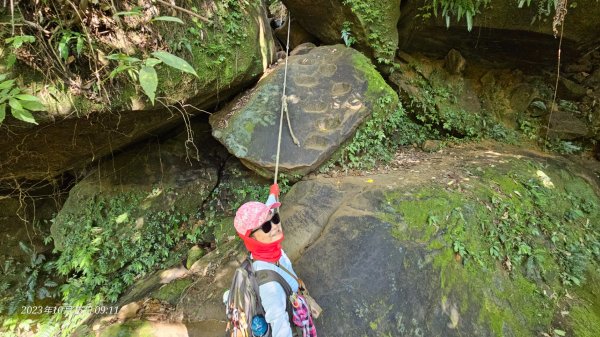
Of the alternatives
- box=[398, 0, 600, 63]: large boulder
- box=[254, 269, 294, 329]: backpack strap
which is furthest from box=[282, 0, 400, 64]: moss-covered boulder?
box=[254, 269, 294, 329]: backpack strap

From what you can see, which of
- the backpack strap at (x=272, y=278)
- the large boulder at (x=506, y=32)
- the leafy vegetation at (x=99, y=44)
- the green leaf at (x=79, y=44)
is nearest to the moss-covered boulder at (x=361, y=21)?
the large boulder at (x=506, y=32)

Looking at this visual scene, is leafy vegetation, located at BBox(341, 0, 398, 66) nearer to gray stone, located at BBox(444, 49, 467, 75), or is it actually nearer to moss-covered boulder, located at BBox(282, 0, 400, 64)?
moss-covered boulder, located at BBox(282, 0, 400, 64)

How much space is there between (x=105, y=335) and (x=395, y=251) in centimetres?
365

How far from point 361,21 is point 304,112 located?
8.20ft

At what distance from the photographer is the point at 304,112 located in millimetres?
5785

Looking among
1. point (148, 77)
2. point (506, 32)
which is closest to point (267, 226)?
point (148, 77)

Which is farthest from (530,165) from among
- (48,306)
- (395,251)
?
(48,306)

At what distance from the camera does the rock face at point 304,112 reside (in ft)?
17.5

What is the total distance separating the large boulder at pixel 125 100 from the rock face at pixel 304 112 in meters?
0.45

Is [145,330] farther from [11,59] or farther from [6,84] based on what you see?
[11,59]

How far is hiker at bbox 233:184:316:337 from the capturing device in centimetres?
267

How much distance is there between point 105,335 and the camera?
3.98 m

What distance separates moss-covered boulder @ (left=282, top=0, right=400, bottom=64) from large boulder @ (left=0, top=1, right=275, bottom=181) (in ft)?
5.30

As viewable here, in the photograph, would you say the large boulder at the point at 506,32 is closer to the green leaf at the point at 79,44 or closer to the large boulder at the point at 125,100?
the large boulder at the point at 125,100
